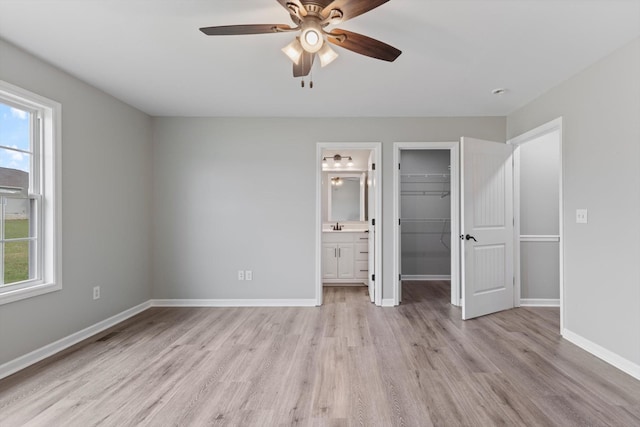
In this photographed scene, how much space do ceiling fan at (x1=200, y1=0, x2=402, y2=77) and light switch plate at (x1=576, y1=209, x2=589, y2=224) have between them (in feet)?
7.49

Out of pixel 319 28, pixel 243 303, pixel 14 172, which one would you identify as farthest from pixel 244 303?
pixel 319 28

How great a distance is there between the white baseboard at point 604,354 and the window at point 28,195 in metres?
4.60

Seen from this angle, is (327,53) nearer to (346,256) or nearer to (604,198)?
(604,198)

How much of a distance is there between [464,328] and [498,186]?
173cm

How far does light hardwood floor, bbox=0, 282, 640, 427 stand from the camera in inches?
73.5

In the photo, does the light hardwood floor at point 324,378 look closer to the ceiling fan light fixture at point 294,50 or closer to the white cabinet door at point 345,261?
the white cabinet door at point 345,261

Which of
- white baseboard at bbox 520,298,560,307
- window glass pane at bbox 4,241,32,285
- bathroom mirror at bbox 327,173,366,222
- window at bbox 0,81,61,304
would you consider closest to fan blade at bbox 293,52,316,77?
window at bbox 0,81,61,304

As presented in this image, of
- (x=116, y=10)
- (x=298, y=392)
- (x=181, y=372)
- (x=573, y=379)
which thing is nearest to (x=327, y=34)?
(x=116, y=10)

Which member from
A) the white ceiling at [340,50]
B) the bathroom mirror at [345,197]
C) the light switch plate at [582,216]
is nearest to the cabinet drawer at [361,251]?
the bathroom mirror at [345,197]

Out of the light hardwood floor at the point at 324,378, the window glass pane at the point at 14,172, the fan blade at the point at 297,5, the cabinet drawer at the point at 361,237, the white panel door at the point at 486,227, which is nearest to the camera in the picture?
the fan blade at the point at 297,5

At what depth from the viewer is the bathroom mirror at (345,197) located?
19.0 feet

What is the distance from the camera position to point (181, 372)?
238 cm

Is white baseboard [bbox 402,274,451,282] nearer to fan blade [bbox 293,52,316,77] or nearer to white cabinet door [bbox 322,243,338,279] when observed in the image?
white cabinet door [bbox 322,243,338,279]

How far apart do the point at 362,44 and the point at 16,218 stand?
117 inches
